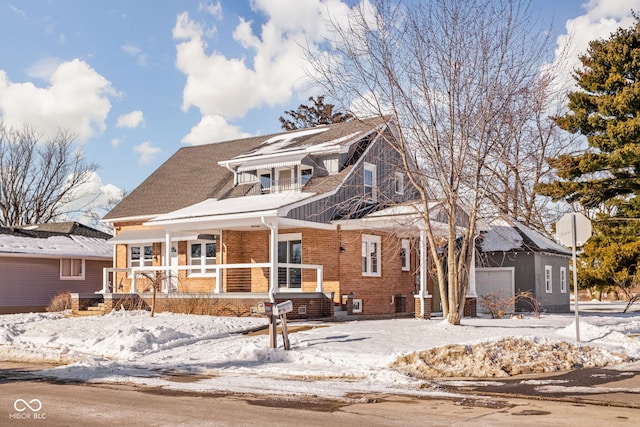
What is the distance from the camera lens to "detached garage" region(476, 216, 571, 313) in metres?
30.4

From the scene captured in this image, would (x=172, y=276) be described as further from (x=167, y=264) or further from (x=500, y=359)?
(x=500, y=359)

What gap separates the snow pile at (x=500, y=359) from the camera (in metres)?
13.3

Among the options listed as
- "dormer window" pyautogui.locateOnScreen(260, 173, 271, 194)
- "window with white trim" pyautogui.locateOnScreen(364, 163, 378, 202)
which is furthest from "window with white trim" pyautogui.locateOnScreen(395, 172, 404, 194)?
"dormer window" pyautogui.locateOnScreen(260, 173, 271, 194)

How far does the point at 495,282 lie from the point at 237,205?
39.3ft

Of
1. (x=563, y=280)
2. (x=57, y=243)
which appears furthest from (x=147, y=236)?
(x=563, y=280)

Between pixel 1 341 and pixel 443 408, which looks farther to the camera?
pixel 1 341

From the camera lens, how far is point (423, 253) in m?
24.6

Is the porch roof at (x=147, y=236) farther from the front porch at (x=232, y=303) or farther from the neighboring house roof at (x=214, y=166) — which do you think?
the front porch at (x=232, y=303)

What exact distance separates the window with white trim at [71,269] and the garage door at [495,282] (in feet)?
65.2

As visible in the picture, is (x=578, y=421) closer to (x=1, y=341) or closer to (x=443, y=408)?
(x=443, y=408)

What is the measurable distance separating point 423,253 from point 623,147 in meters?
13.4

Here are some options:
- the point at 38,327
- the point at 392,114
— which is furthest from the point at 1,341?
the point at 392,114

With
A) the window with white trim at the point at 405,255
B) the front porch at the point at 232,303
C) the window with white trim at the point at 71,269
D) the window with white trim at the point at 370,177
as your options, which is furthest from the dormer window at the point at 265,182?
the window with white trim at the point at 71,269

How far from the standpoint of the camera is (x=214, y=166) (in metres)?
33.2
